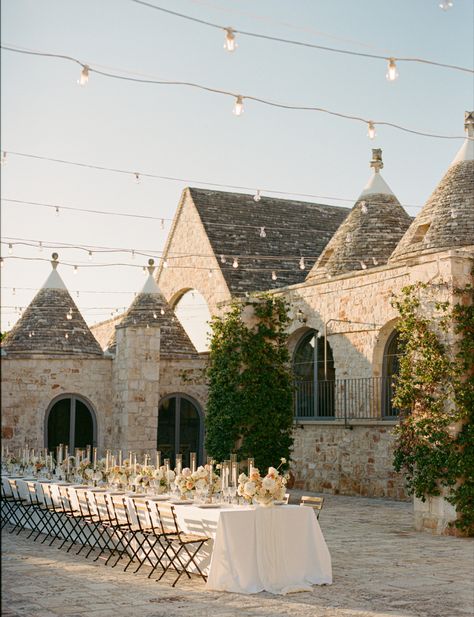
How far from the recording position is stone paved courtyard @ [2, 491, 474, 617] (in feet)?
22.8

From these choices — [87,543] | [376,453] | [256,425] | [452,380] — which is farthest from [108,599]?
[376,453]

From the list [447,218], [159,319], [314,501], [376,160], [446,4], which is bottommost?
[314,501]

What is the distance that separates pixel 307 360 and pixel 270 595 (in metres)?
12.4

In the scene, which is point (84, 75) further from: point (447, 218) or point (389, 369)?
point (389, 369)

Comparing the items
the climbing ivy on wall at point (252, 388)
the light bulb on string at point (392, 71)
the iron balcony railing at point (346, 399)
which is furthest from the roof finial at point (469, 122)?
the light bulb on string at point (392, 71)

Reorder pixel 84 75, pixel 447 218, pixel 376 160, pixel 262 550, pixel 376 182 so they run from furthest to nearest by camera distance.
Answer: pixel 376 160 < pixel 376 182 < pixel 447 218 < pixel 84 75 < pixel 262 550

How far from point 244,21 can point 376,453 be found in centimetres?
1134

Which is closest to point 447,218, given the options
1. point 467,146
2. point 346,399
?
point 467,146

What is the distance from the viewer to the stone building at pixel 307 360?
17.5 metres

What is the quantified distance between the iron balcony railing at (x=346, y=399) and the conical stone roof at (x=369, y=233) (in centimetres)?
276

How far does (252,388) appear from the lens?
16047mm

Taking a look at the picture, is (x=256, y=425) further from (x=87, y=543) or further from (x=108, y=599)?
(x=108, y=599)

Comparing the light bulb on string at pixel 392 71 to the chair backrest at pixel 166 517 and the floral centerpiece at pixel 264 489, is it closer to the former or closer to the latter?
the floral centerpiece at pixel 264 489

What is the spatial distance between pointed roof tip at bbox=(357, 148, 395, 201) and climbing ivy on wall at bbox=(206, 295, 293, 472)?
6.27 m
